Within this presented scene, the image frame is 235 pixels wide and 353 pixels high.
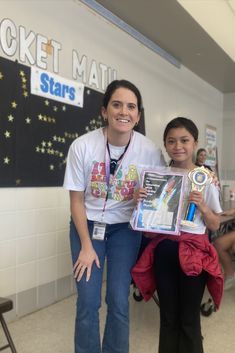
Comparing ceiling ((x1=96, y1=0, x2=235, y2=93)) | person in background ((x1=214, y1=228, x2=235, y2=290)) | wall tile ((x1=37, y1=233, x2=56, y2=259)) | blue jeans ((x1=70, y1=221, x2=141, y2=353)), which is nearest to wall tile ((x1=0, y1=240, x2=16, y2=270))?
wall tile ((x1=37, y1=233, x2=56, y2=259))

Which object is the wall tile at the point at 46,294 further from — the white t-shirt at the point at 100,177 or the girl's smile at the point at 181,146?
the girl's smile at the point at 181,146

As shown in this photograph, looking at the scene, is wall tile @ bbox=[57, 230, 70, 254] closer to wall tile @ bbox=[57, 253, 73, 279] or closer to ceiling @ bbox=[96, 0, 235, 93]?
wall tile @ bbox=[57, 253, 73, 279]

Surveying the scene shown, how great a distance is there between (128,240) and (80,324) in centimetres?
44

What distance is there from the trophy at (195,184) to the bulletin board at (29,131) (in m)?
0.96

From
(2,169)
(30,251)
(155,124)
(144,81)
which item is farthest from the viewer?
(155,124)

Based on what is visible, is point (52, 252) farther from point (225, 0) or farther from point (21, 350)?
point (225, 0)

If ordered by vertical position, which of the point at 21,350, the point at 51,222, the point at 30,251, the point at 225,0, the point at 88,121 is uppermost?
the point at 225,0

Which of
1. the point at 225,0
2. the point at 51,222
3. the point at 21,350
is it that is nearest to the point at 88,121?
the point at 51,222

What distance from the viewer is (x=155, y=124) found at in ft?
14.9

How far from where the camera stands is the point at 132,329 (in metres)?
2.43

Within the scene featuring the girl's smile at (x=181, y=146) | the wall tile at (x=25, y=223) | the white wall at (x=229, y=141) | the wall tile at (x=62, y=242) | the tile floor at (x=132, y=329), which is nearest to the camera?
the girl's smile at (x=181, y=146)

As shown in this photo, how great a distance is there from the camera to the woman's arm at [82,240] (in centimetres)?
159

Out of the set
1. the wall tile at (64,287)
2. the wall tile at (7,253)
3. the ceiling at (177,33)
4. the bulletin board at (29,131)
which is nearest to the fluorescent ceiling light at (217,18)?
the ceiling at (177,33)

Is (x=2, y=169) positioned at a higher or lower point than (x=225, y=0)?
lower
